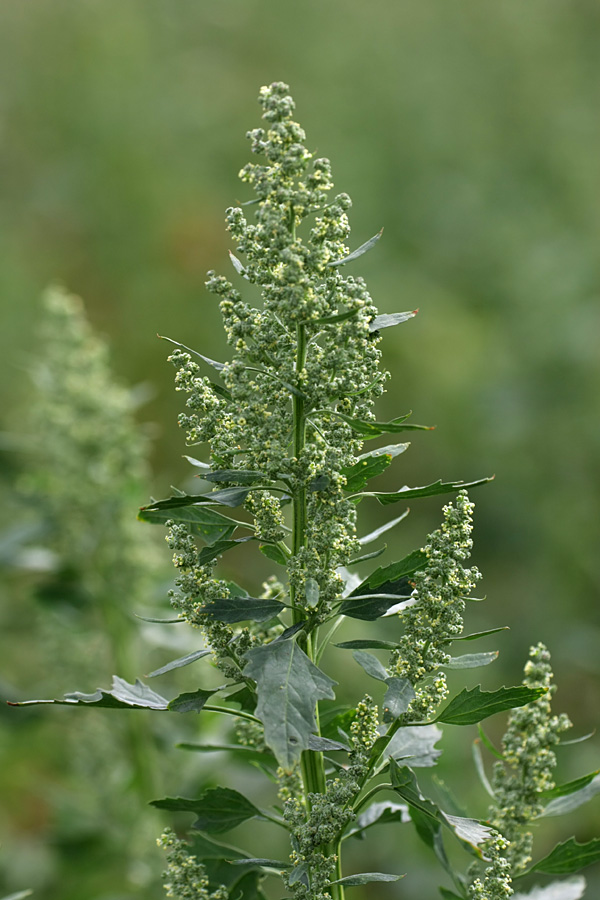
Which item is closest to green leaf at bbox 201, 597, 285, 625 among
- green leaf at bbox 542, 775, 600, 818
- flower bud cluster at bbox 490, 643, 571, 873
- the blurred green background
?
flower bud cluster at bbox 490, 643, 571, 873

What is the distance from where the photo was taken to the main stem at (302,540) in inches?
61.2

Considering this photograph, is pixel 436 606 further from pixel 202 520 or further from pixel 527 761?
pixel 527 761

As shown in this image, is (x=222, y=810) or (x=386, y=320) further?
(x=222, y=810)

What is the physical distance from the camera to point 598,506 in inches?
227

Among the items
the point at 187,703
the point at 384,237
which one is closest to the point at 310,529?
the point at 187,703

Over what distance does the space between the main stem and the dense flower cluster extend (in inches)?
7.3

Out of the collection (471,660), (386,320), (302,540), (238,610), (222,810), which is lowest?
(222,810)

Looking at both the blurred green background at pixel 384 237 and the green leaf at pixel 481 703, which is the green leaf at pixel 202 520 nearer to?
the green leaf at pixel 481 703

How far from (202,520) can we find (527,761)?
818 mm

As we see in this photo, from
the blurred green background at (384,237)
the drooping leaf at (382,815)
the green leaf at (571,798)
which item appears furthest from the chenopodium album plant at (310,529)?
the blurred green background at (384,237)

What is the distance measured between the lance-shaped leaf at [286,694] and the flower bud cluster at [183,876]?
417mm

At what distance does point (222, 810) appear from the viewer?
1.72 metres

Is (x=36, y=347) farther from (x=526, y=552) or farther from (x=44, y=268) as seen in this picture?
(x=526, y=552)

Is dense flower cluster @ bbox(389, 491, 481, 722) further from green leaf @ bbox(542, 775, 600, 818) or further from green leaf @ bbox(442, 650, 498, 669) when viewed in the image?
green leaf @ bbox(542, 775, 600, 818)
